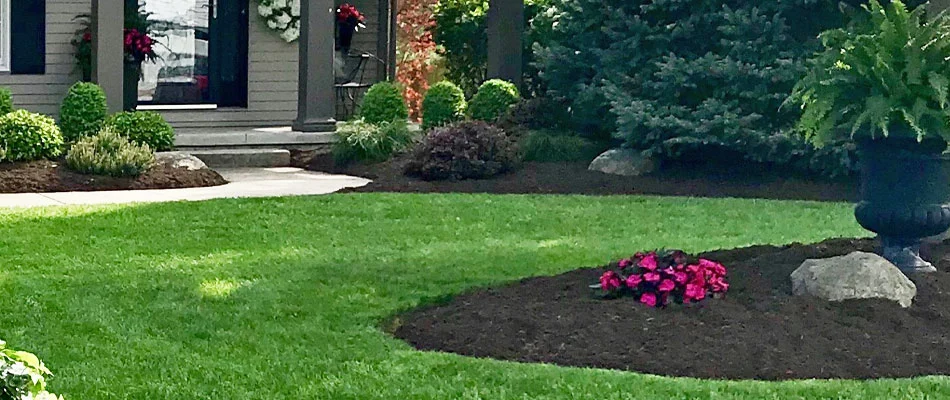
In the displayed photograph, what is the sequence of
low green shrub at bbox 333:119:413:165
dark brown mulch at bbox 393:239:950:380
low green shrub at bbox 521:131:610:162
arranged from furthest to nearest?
low green shrub at bbox 333:119:413:165 → low green shrub at bbox 521:131:610:162 → dark brown mulch at bbox 393:239:950:380

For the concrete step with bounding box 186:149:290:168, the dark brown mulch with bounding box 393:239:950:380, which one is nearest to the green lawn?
the dark brown mulch with bounding box 393:239:950:380

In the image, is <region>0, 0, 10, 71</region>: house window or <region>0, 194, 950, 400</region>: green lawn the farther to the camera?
<region>0, 0, 10, 71</region>: house window

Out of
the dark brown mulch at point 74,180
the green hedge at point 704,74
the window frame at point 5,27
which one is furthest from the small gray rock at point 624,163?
the window frame at point 5,27

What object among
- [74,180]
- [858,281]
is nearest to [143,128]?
[74,180]

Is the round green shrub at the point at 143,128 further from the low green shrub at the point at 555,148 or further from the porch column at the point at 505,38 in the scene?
the porch column at the point at 505,38

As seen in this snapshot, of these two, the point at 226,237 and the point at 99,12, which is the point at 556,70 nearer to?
the point at 99,12

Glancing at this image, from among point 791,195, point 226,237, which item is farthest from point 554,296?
point 791,195

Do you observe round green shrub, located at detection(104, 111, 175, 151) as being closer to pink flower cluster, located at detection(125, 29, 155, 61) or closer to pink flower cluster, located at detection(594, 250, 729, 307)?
pink flower cluster, located at detection(125, 29, 155, 61)

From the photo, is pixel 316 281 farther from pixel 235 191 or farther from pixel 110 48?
pixel 110 48

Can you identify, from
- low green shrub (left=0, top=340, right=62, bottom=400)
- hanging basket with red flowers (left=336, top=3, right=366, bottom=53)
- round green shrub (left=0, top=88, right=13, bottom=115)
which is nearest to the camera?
low green shrub (left=0, top=340, right=62, bottom=400)

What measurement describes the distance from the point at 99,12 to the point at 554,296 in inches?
314

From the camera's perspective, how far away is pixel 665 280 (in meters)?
7.25

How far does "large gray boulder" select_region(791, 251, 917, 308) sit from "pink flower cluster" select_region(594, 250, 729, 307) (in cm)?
44

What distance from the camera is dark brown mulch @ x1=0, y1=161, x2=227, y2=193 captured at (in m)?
12.2
